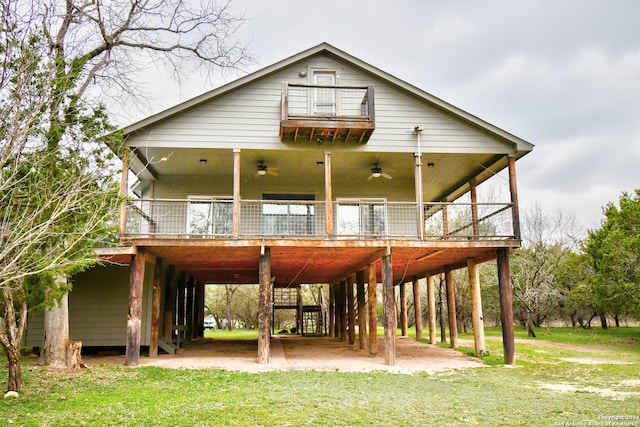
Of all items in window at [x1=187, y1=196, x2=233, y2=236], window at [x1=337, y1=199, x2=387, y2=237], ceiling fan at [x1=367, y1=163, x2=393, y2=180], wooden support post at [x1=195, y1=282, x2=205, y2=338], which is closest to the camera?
window at [x1=187, y1=196, x2=233, y2=236]

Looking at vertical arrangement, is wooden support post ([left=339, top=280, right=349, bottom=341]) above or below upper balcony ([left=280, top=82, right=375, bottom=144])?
below

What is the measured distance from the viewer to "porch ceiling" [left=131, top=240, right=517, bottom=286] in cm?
1309

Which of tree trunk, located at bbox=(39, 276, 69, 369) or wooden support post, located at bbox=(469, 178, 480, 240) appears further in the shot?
wooden support post, located at bbox=(469, 178, 480, 240)

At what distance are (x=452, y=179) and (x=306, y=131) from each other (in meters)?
6.48

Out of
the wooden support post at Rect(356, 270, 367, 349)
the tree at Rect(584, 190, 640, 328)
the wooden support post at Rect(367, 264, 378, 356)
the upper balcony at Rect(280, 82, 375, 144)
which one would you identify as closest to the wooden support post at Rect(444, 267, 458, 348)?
the wooden support post at Rect(356, 270, 367, 349)

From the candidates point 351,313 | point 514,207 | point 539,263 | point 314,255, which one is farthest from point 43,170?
point 539,263

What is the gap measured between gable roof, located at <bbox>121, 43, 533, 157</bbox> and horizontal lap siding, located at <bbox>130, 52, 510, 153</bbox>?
7.5 inches

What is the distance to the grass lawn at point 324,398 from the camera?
22.2ft

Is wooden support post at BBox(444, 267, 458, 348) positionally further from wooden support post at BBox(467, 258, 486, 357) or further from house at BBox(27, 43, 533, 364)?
wooden support post at BBox(467, 258, 486, 357)

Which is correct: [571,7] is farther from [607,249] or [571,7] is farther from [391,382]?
[391,382]

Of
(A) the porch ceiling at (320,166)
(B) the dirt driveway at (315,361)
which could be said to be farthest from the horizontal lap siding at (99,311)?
(A) the porch ceiling at (320,166)

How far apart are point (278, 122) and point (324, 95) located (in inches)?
74.2

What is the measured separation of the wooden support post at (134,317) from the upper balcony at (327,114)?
17.6 feet

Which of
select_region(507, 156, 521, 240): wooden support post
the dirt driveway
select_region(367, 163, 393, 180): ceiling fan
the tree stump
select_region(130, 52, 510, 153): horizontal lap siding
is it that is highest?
select_region(130, 52, 510, 153): horizontal lap siding
